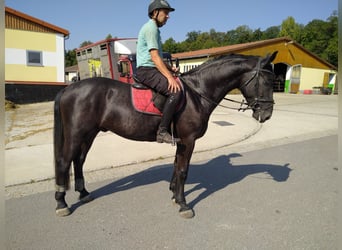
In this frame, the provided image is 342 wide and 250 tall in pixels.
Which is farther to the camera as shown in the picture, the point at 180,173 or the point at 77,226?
the point at 180,173

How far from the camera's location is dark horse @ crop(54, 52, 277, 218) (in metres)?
3.54

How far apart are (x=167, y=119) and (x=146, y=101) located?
0.41 meters

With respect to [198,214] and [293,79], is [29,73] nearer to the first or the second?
[198,214]

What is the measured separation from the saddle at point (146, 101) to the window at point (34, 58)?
53.1ft

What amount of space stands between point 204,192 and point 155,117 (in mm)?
1644

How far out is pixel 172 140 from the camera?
11.6 feet

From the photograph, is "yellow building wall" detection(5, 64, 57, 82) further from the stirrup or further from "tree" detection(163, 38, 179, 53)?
"tree" detection(163, 38, 179, 53)

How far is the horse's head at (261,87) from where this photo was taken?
3.76 meters

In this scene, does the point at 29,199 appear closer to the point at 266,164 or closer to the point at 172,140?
the point at 172,140

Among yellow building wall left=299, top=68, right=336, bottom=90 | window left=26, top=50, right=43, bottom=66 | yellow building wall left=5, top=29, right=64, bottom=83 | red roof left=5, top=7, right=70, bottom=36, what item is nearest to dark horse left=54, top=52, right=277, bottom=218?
yellow building wall left=5, top=29, right=64, bottom=83

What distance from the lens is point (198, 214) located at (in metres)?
3.59

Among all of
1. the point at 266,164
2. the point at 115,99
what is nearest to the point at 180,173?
the point at 115,99

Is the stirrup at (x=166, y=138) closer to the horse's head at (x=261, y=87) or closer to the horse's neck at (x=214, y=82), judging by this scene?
the horse's neck at (x=214, y=82)

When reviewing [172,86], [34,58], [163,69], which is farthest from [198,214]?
[34,58]
